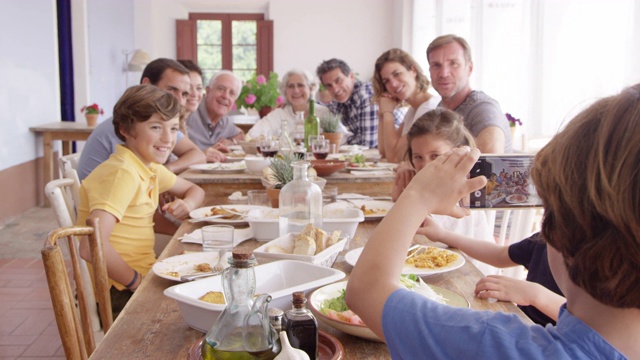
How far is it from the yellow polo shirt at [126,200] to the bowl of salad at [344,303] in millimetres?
948

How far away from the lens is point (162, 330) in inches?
45.5

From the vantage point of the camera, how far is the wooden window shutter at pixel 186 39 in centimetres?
1075

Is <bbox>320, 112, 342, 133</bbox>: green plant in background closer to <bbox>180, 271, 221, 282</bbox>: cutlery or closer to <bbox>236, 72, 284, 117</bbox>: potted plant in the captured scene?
<bbox>236, 72, 284, 117</bbox>: potted plant

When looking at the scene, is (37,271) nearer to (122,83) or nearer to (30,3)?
(30,3)

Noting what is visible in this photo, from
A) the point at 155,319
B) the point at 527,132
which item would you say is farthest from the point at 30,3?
the point at 155,319

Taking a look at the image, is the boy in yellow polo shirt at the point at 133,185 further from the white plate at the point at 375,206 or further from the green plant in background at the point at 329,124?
the green plant in background at the point at 329,124

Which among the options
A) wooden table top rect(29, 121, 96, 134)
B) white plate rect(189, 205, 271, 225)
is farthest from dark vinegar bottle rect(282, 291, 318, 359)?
wooden table top rect(29, 121, 96, 134)

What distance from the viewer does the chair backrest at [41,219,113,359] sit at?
1.32 metres

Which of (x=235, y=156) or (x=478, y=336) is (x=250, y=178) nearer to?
(x=235, y=156)

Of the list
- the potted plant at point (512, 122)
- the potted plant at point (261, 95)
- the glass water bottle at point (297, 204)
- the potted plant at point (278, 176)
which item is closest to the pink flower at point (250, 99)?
the potted plant at point (261, 95)

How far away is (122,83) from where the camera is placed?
9688mm

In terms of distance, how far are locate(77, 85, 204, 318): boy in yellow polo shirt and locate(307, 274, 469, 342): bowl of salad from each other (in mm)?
947

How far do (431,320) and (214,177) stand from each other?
2.17m

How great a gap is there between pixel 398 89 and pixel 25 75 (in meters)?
3.36
